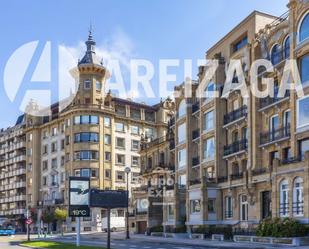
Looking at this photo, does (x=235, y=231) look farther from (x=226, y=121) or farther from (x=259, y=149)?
(x=226, y=121)

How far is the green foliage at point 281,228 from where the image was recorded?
31.8m

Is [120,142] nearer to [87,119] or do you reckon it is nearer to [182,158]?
[87,119]

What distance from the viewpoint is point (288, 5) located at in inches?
1554

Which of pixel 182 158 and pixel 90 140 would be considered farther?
pixel 90 140

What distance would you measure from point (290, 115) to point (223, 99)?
12.1 metres

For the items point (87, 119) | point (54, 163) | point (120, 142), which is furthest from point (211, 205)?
point (54, 163)

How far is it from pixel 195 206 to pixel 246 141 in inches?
346

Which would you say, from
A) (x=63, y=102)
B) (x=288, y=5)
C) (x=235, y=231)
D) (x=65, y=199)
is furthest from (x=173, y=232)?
(x=63, y=102)

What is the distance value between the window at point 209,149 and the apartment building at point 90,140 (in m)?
33.2

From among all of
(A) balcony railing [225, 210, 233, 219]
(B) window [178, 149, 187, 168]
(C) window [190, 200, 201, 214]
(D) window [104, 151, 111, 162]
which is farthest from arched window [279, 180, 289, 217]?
(D) window [104, 151, 111, 162]

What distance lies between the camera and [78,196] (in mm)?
31281

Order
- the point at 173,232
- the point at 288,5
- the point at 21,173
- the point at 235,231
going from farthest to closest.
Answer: the point at 21,173 → the point at 173,232 → the point at 235,231 → the point at 288,5

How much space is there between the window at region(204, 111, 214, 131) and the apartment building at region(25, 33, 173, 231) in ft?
111

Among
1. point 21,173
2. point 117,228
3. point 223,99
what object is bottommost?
point 117,228
